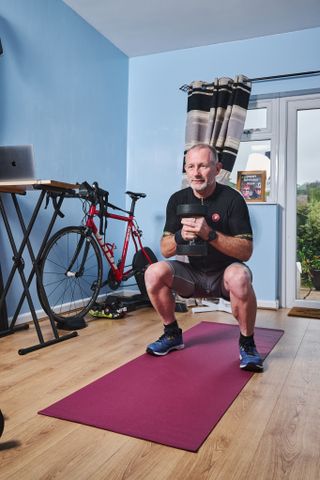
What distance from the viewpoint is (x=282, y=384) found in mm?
1713

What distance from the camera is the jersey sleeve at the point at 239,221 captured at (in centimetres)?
194

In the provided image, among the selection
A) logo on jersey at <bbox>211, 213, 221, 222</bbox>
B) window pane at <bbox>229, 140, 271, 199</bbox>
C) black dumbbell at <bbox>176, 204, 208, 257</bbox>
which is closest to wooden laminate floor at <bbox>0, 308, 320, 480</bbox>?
black dumbbell at <bbox>176, 204, 208, 257</bbox>

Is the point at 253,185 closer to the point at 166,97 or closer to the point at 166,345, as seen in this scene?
the point at 166,97

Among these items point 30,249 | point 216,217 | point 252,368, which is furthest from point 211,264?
point 30,249

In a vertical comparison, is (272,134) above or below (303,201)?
above

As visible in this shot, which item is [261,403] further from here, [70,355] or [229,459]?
[70,355]

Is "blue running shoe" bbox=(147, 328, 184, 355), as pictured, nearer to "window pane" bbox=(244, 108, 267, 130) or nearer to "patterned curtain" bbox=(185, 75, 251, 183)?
"patterned curtain" bbox=(185, 75, 251, 183)

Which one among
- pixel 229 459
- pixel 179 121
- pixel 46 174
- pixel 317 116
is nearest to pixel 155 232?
pixel 179 121

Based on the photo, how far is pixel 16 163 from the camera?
7.06ft

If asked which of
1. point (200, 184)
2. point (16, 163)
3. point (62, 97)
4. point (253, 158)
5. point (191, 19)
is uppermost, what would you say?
point (191, 19)

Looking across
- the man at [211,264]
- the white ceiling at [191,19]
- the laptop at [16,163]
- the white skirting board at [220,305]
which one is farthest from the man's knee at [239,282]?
the white ceiling at [191,19]

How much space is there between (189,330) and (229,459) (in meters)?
1.52

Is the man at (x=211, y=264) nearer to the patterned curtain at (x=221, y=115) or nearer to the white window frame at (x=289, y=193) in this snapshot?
the patterned curtain at (x=221, y=115)

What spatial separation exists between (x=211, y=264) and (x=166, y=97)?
2.41 m
